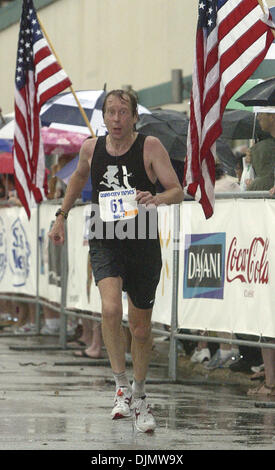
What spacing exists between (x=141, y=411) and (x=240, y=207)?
285cm

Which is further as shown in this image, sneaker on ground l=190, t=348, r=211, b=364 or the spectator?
sneaker on ground l=190, t=348, r=211, b=364

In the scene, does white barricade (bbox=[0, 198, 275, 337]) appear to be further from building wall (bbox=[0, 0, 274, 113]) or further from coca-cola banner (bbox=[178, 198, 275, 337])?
building wall (bbox=[0, 0, 274, 113])

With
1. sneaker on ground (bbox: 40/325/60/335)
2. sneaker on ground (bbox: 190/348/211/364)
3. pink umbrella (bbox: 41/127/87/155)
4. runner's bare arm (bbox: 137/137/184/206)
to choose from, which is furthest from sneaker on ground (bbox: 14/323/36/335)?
runner's bare arm (bbox: 137/137/184/206)

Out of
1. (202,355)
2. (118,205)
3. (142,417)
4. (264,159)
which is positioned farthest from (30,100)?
(142,417)

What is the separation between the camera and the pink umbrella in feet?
53.7

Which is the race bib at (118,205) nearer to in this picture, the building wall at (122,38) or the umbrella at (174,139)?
the umbrella at (174,139)

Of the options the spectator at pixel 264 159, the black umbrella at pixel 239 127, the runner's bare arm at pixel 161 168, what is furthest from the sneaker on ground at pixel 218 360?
the runner's bare arm at pixel 161 168

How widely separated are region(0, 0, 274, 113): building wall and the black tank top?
8507 millimetres

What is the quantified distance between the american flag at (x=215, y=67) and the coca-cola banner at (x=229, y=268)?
1.76 feet

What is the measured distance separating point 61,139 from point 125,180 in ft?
26.2

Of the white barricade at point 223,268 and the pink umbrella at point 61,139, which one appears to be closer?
the white barricade at point 223,268

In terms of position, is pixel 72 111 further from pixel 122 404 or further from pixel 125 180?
pixel 122 404

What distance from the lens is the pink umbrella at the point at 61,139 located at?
16375mm

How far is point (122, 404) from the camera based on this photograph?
28.2 feet
